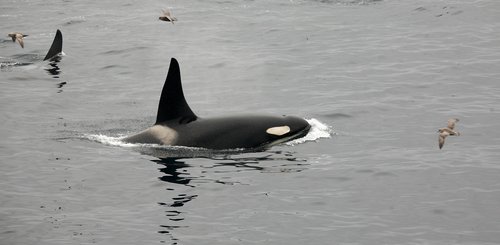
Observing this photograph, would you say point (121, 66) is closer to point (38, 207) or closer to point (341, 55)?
point (341, 55)

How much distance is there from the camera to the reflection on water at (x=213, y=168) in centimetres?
1693

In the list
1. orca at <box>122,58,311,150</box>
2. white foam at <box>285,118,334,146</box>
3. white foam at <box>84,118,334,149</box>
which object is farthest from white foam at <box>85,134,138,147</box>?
white foam at <box>285,118,334,146</box>

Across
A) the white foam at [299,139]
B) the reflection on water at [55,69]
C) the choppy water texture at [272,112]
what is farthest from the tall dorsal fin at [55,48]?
the white foam at [299,139]

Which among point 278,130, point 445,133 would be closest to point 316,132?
point 278,130

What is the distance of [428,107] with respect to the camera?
2358cm

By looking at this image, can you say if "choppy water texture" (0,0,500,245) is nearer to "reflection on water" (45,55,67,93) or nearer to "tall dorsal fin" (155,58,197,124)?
"reflection on water" (45,55,67,93)

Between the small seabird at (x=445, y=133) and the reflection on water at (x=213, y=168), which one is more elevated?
the small seabird at (x=445, y=133)

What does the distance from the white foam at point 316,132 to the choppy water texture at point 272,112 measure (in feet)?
0.84

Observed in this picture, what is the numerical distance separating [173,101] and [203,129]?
92 cm

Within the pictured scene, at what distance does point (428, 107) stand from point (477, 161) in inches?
199

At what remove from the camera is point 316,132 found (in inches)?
837

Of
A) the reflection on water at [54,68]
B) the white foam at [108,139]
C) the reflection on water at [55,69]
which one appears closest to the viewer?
the white foam at [108,139]

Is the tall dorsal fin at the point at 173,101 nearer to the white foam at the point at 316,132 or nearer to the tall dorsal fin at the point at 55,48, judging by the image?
the white foam at the point at 316,132

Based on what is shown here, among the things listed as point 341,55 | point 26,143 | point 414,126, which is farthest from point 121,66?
point 414,126
